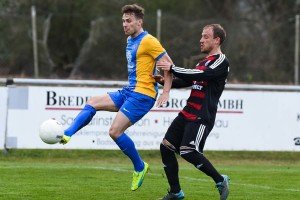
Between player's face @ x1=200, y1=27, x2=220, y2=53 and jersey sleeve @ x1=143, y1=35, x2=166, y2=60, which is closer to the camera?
player's face @ x1=200, y1=27, x2=220, y2=53

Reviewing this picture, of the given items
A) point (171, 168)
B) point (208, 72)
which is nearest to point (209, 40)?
point (208, 72)

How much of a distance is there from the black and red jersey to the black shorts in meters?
0.07

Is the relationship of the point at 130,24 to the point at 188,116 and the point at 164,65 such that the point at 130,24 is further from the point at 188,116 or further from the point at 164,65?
the point at 188,116

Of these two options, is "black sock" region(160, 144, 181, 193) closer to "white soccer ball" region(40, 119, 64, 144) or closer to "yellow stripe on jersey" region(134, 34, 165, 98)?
"yellow stripe on jersey" region(134, 34, 165, 98)

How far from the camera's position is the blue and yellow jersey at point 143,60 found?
415 inches

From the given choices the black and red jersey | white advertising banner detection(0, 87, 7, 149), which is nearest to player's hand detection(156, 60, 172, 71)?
the black and red jersey

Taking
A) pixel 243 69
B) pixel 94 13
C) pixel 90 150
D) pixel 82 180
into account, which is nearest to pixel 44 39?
pixel 94 13

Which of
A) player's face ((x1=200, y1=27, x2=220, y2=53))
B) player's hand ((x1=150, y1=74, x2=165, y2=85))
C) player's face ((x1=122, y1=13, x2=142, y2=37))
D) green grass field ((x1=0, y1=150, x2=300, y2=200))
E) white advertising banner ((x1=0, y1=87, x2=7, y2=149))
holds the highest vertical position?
player's face ((x1=122, y1=13, x2=142, y2=37))

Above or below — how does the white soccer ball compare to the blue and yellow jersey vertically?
below

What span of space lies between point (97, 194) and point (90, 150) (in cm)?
618

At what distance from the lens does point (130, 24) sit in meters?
10.6

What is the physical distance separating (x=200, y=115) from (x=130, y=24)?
1.60 metres

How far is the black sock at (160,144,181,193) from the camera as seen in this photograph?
10047 mm

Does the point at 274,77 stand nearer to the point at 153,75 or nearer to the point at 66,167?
the point at 66,167
